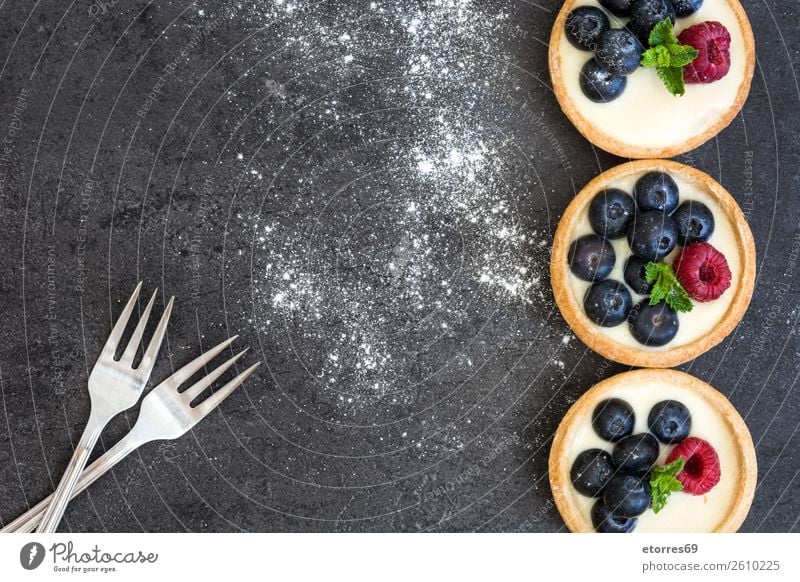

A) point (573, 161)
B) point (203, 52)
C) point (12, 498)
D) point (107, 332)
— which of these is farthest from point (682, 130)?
point (12, 498)

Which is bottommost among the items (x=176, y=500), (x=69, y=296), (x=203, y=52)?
(x=176, y=500)

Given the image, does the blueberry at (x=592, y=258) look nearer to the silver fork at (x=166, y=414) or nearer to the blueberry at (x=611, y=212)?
the blueberry at (x=611, y=212)

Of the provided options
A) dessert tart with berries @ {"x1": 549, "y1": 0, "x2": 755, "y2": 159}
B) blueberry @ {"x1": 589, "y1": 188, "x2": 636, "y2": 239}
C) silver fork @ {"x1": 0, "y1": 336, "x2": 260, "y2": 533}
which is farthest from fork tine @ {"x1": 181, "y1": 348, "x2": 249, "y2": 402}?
dessert tart with berries @ {"x1": 549, "y1": 0, "x2": 755, "y2": 159}

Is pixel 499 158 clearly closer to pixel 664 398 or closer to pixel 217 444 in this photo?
pixel 664 398

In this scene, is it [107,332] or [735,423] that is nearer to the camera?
[735,423]

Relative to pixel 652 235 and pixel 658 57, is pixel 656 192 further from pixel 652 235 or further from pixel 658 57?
pixel 658 57

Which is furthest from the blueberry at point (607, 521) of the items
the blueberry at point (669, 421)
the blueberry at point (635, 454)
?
the blueberry at point (669, 421)
